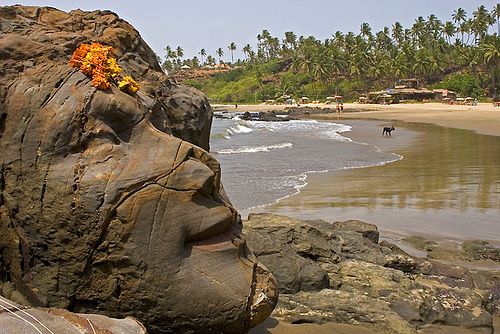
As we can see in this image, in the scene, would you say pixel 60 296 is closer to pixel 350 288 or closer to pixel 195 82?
pixel 350 288

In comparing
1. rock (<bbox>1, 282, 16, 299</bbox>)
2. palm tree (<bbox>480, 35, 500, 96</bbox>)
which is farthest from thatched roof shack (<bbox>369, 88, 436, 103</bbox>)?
rock (<bbox>1, 282, 16, 299</bbox>)

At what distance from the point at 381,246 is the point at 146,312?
6.52 m

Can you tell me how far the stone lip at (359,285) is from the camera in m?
7.48

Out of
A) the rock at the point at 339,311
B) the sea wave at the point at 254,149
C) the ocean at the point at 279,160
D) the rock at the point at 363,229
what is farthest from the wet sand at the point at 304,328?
the sea wave at the point at 254,149

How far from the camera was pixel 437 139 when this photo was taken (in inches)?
1531

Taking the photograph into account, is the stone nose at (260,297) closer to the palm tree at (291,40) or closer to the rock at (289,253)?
the rock at (289,253)

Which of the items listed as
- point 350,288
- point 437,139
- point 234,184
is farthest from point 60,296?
point 437,139

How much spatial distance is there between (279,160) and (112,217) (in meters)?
25.7

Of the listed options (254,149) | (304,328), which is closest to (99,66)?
(304,328)

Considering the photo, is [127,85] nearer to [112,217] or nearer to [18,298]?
[112,217]

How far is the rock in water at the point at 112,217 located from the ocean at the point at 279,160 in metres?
11.9

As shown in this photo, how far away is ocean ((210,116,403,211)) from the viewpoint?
68.7 feet

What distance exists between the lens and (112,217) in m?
5.58

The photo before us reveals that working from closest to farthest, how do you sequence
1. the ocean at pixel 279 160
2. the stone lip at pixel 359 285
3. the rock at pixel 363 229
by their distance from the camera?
the stone lip at pixel 359 285 < the rock at pixel 363 229 < the ocean at pixel 279 160
